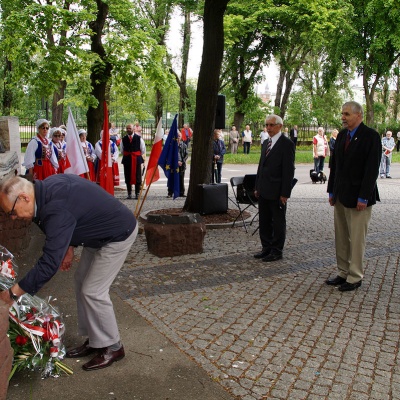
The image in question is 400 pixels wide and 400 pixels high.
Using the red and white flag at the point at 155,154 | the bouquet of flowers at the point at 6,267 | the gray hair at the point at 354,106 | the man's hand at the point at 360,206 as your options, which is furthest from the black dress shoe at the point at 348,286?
the red and white flag at the point at 155,154

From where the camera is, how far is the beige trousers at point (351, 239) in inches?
230

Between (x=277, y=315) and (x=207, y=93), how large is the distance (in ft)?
19.3

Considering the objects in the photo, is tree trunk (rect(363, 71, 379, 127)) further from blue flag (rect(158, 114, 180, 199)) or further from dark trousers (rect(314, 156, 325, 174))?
blue flag (rect(158, 114, 180, 199))

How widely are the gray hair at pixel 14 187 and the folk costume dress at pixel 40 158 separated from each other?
7.08 m

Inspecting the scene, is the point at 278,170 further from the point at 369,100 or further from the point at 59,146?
the point at 369,100

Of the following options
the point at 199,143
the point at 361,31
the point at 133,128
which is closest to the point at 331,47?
the point at 361,31

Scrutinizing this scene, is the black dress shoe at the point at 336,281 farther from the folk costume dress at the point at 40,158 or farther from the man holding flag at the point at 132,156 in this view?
the man holding flag at the point at 132,156

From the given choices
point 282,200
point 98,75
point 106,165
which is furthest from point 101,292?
point 98,75

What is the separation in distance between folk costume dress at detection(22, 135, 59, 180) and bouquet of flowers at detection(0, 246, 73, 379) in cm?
651

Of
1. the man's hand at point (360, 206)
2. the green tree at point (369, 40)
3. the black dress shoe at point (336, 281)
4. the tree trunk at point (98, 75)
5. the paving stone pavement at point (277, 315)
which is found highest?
the green tree at point (369, 40)

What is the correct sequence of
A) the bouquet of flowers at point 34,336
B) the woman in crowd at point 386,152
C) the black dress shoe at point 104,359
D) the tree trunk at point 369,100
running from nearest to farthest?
the bouquet of flowers at point 34,336, the black dress shoe at point 104,359, the woman in crowd at point 386,152, the tree trunk at point 369,100

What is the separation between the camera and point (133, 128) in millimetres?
14125

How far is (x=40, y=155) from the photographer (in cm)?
1034

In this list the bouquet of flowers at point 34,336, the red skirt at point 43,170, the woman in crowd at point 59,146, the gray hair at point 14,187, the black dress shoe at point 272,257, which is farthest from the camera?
the woman in crowd at point 59,146
